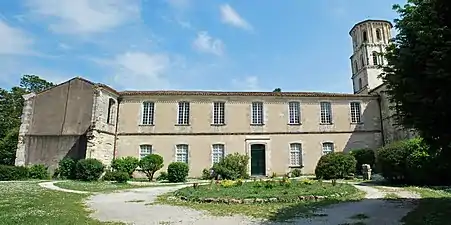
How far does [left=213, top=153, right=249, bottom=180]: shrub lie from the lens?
22.8 m

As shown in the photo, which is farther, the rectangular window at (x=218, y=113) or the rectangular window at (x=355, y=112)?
the rectangular window at (x=355, y=112)

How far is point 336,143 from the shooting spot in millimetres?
25969

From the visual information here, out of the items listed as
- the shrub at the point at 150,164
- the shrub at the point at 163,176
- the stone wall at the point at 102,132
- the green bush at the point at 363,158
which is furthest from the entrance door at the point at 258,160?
the stone wall at the point at 102,132

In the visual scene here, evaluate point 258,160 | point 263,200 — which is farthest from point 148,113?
point 263,200

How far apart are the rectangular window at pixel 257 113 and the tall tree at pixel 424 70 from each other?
61.0 ft

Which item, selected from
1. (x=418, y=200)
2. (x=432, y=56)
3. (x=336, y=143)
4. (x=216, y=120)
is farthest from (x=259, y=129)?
(x=432, y=56)

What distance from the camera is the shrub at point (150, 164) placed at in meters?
22.3

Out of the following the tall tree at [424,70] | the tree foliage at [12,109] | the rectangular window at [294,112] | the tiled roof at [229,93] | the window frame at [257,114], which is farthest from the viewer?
the tree foliage at [12,109]

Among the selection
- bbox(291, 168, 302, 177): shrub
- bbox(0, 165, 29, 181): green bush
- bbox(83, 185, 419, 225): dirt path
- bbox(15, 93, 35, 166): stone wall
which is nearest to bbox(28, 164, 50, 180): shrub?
bbox(0, 165, 29, 181): green bush

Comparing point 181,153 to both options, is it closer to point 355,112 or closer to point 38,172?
point 38,172

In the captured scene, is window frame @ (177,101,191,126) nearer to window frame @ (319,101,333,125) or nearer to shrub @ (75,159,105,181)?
shrub @ (75,159,105,181)

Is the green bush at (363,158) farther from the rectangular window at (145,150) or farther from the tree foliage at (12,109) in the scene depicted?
the tree foliage at (12,109)

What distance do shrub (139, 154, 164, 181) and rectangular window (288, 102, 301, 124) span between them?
10.5m

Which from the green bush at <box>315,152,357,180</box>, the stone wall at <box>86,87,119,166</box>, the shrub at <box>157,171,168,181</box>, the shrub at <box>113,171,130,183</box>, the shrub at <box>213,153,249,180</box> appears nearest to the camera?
the green bush at <box>315,152,357,180</box>
